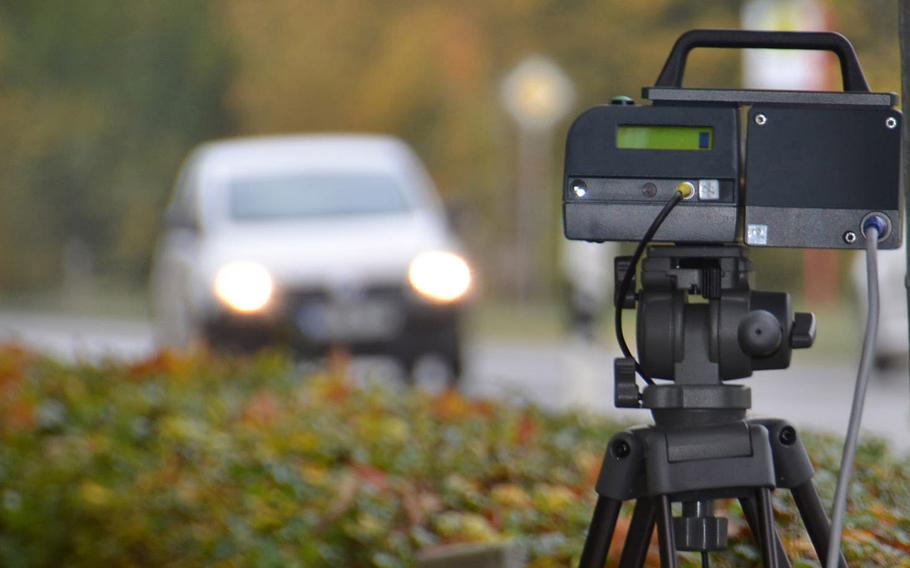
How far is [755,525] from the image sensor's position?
228 cm

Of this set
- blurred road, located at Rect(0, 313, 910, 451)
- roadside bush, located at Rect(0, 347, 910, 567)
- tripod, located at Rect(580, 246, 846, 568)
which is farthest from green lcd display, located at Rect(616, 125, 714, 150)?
blurred road, located at Rect(0, 313, 910, 451)

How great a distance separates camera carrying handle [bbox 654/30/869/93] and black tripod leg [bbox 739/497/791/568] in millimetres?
493

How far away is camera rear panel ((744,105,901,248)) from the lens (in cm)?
213

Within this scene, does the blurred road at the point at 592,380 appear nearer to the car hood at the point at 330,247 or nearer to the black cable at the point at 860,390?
the car hood at the point at 330,247

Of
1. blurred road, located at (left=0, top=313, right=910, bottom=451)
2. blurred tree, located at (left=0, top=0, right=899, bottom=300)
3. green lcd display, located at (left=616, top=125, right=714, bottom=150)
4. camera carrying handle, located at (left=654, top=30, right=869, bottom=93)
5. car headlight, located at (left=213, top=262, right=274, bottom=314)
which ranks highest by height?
blurred tree, located at (left=0, top=0, right=899, bottom=300)

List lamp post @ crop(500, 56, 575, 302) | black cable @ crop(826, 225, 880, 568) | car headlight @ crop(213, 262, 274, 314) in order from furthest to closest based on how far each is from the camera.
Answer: lamp post @ crop(500, 56, 575, 302)
car headlight @ crop(213, 262, 274, 314)
black cable @ crop(826, 225, 880, 568)

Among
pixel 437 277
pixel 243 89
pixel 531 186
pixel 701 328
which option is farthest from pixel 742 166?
pixel 243 89

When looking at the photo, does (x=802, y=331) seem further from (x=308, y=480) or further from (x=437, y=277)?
(x=437, y=277)

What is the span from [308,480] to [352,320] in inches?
272

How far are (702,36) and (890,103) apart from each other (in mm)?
229

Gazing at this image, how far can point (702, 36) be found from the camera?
87.3 inches

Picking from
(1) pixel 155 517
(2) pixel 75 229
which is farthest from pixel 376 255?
(2) pixel 75 229

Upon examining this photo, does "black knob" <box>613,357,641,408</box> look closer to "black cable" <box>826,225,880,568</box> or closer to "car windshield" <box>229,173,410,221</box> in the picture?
"black cable" <box>826,225,880,568</box>

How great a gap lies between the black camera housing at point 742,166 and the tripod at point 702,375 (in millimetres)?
62
